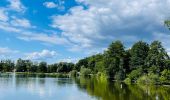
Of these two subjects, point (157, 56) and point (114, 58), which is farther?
point (114, 58)

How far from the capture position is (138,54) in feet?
327

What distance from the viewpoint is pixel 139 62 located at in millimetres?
97000

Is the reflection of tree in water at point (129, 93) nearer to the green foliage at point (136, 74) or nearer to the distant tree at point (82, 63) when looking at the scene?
the green foliage at point (136, 74)

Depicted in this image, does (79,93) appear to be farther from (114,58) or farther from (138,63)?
(114,58)

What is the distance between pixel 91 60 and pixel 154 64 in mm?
80731

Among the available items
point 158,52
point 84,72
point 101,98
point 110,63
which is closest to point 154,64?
point 158,52

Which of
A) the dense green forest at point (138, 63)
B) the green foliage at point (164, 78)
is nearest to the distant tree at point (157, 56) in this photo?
the dense green forest at point (138, 63)

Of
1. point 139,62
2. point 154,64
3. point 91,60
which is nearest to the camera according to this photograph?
point 154,64

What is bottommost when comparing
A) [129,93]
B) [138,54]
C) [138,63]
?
[129,93]

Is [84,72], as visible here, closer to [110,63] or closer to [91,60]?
[91,60]

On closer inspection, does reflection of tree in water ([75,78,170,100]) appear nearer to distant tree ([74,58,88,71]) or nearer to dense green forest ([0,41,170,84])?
dense green forest ([0,41,170,84])

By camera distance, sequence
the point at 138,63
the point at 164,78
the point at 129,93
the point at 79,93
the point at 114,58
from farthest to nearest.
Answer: the point at 114,58
the point at 138,63
the point at 164,78
the point at 129,93
the point at 79,93

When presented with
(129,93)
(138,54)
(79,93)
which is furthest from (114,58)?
(79,93)

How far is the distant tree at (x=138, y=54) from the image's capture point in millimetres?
97819
